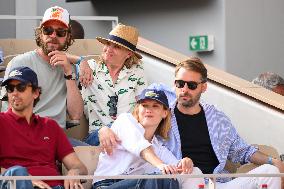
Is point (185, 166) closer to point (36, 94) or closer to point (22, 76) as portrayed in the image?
point (36, 94)

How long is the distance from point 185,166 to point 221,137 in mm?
1036

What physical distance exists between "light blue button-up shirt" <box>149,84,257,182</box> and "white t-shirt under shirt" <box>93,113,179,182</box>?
0.51 metres

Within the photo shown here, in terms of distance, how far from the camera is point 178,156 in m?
7.94

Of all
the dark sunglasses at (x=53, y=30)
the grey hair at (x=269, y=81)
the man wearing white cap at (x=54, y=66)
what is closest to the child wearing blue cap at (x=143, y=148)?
the man wearing white cap at (x=54, y=66)

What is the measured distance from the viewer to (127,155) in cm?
759

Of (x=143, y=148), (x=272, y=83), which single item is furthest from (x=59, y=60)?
(x=272, y=83)

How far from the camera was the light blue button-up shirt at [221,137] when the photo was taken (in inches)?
320

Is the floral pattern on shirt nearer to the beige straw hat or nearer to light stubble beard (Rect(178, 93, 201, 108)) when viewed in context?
the beige straw hat

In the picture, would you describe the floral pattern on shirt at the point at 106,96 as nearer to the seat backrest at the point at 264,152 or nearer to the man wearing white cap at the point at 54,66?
the man wearing white cap at the point at 54,66

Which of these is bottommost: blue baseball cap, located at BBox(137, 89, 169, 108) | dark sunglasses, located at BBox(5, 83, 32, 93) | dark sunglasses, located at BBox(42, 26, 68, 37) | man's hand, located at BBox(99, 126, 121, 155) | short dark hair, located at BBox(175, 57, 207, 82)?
man's hand, located at BBox(99, 126, 121, 155)

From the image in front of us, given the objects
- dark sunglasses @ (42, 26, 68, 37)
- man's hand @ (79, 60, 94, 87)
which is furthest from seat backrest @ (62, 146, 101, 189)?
dark sunglasses @ (42, 26, 68, 37)

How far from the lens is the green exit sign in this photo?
47.6 feet

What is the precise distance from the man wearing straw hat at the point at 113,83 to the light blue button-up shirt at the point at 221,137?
59cm

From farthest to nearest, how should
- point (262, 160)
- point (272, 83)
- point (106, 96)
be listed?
1. point (272, 83)
2. point (106, 96)
3. point (262, 160)
